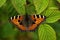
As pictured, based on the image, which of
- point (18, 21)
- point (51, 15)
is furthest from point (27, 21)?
point (51, 15)

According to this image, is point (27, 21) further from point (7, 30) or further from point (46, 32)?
point (7, 30)

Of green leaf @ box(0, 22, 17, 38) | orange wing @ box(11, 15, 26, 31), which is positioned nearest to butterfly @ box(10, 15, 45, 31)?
orange wing @ box(11, 15, 26, 31)

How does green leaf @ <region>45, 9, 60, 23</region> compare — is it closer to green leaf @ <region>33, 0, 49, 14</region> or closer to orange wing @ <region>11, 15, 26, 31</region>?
green leaf @ <region>33, 0, 49, 14</region>

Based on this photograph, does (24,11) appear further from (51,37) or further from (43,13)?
(51,37)

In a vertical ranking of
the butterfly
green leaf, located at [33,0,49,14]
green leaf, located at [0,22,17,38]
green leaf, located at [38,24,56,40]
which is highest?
green leaf, located at [33,0,49,14]

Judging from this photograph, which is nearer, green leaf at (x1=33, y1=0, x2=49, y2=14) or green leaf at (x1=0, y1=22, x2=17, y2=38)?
green leaf at (x1=33, y1=0, x2=49, y2=14)
